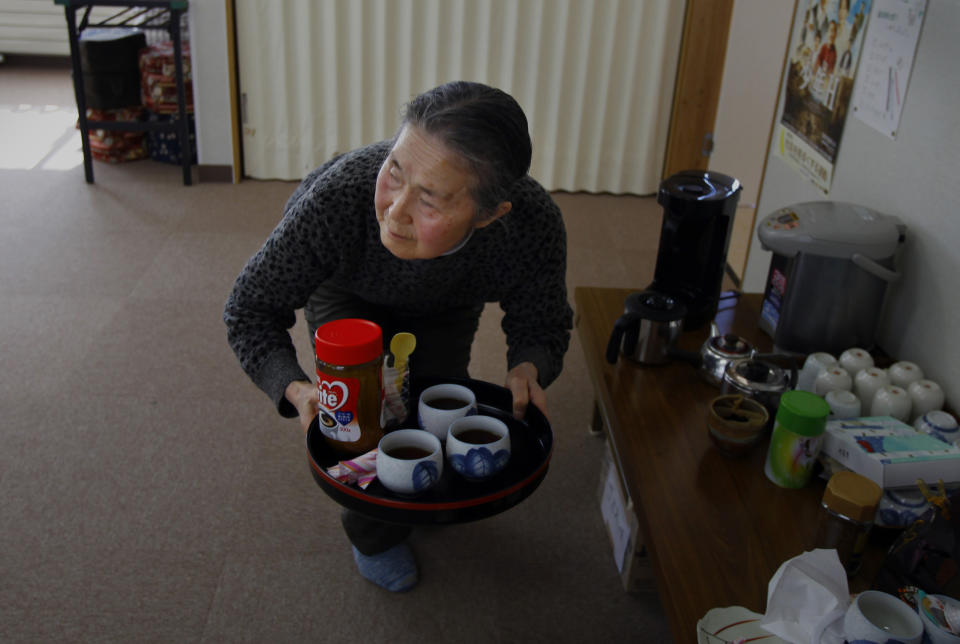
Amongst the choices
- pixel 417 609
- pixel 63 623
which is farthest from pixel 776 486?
pixel 63 623

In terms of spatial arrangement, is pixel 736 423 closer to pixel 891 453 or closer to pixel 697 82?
pixel 891 453

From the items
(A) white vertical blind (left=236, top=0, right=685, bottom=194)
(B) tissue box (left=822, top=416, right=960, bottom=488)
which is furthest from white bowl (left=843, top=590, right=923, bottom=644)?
(A) white vertical blind (left=236, top=0, right=685, bottom=194)

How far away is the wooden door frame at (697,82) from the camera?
380cm

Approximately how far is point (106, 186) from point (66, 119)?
1.10 metres

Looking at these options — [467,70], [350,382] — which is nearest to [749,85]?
[467,70]

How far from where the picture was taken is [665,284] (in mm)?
1944

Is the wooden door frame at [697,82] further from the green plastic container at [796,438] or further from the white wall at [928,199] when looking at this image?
the green plastic container at [796,438]

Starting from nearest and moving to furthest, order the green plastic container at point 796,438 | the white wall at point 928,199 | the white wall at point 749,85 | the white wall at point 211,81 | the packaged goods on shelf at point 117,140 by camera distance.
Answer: the green plastic container at point 796,438 → the white wall at point 928,199 → the white wall at point 749,85 → the white wall at point 211,81 → the packaged goods on shelf at point 117,140

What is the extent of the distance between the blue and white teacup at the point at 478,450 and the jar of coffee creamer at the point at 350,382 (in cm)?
12

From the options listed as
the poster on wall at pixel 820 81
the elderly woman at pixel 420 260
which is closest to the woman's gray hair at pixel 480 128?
the elderly woman at pixel 420 260

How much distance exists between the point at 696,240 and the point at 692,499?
755 mm

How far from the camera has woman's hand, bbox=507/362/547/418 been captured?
55.7 inches

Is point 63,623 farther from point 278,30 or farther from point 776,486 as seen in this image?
point 278,30

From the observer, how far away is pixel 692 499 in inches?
51.2
